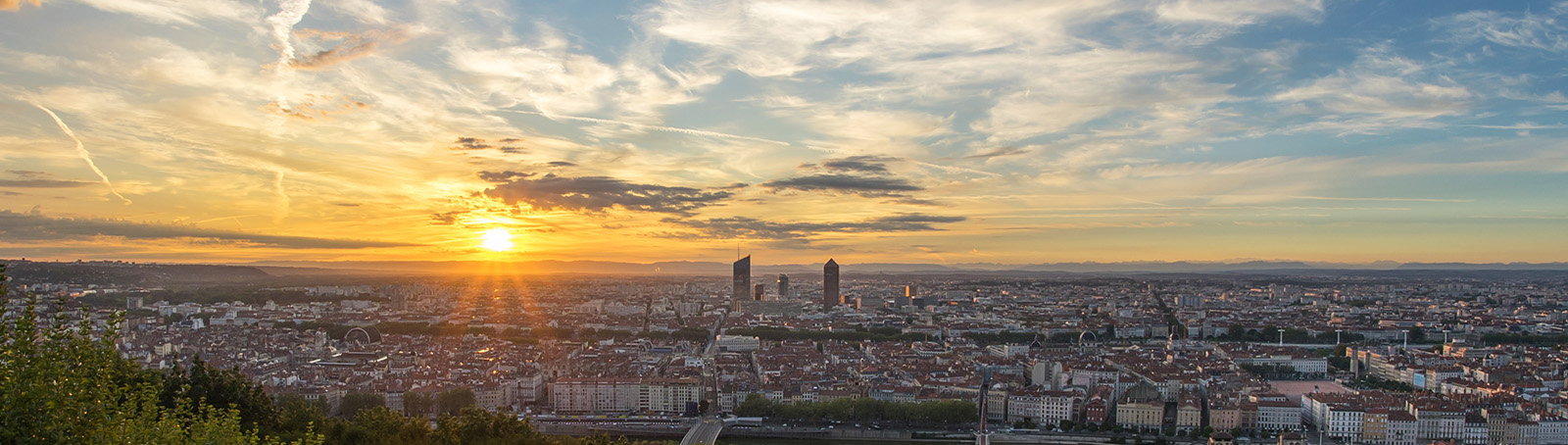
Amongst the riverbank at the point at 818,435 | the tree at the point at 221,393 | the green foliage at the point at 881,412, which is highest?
the tree at the point at 221,393

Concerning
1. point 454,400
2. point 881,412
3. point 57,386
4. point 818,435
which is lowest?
point 818,435

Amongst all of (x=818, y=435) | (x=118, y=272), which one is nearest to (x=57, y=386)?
(x=818, y=435)

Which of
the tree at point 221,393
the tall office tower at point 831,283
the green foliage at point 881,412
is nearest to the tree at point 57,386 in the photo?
the tree at point 221,393

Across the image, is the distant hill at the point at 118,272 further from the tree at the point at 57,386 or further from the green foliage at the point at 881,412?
the tree at the point at 57,386

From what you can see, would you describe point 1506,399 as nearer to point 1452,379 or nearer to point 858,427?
point 1452,379

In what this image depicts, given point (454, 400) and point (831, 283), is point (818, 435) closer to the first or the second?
point (454, 400)

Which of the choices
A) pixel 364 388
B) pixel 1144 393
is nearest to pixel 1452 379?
pixel 1144 393
